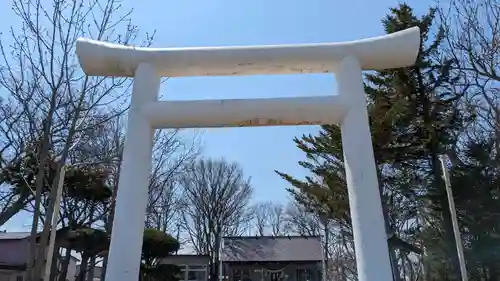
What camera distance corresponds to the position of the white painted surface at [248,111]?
13.8ft

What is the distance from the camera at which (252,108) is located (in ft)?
13.9

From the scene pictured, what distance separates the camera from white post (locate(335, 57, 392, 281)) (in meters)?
3.69

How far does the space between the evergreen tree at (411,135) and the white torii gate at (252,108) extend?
801 centimetres

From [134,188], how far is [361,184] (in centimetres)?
213

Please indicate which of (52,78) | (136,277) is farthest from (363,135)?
(52,78)

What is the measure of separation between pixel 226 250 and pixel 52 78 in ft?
60.8

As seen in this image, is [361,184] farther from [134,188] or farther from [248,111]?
[134,188]

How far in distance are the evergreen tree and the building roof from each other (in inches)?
391

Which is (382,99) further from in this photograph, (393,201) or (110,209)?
(110,209)

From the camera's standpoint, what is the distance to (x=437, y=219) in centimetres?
1282

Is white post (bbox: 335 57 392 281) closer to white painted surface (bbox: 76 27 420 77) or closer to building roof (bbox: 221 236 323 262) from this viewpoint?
white painted surface (bbox: 76 27 420 77)

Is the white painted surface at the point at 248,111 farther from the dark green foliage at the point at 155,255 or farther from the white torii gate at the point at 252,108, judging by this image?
the dark green foliage at the point at 155,255

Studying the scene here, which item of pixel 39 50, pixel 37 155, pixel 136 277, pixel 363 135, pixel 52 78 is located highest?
pixel 39 50

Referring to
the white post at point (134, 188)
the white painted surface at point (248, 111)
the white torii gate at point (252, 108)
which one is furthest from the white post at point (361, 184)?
the white post at point (134, 188)
